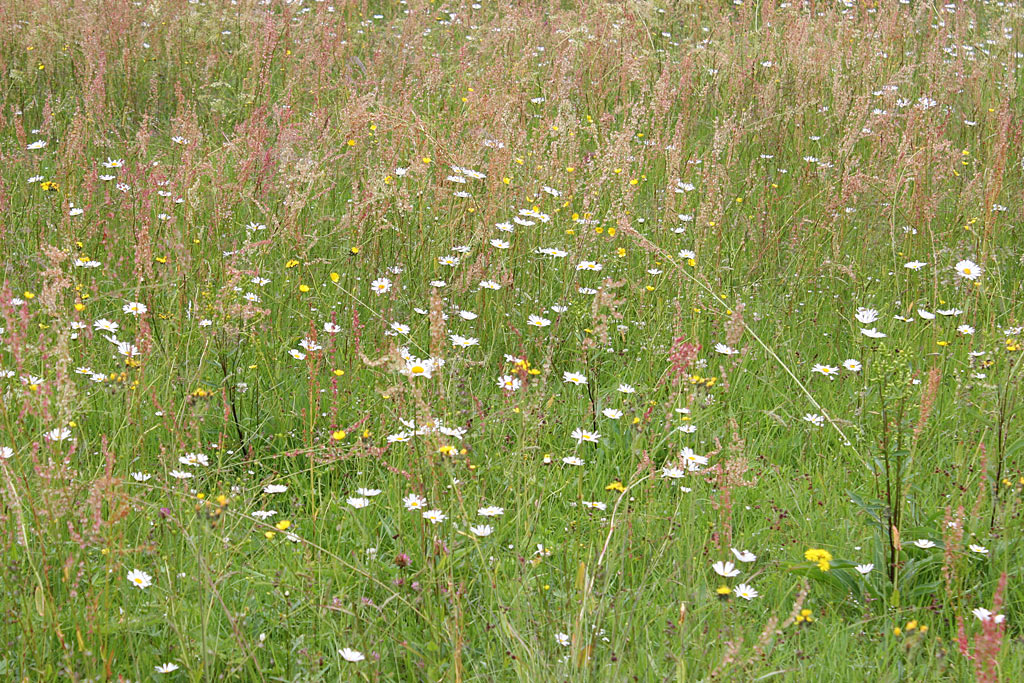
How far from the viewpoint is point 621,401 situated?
9.25 ft

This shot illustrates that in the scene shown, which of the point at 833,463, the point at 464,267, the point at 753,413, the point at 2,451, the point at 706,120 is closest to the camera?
the point at 2,451

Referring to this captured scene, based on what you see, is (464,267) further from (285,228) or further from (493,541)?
(493,541)

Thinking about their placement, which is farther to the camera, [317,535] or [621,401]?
[621,401]

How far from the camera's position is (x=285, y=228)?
9.75 feet

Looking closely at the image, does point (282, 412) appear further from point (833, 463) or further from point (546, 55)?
point (546, 55)

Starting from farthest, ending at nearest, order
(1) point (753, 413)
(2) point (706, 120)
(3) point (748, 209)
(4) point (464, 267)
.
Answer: (2) point (706, 120), (3) point (748, 209), (4) point (464, 267), (1) point (753, 413)

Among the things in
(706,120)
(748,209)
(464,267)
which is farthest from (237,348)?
(706,120)

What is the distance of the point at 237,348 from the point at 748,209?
245cm

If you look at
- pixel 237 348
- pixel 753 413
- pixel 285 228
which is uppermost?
pixel 285 228

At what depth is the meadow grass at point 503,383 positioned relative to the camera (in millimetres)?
1755

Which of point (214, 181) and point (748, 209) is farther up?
point (214, 181)

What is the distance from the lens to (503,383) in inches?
101

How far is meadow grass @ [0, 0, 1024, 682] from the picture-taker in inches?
69.1

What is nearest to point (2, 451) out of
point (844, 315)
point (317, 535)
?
point (317, 535)
